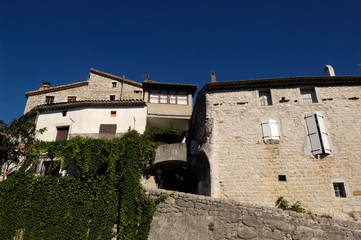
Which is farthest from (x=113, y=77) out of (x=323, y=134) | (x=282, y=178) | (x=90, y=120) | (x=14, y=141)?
(x=323, y=134)

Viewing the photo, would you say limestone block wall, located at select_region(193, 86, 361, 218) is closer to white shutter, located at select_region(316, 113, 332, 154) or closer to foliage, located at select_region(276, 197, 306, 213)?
foliage, located at select_region(276, 197, 306, 213)

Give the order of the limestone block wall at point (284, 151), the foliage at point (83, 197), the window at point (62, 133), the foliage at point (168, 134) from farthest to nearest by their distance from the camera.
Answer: the foliage at point (168, 134)
the window at point (62, 133)
the limestone block wall at point (284, 151)
the foliage at point (83, 197)

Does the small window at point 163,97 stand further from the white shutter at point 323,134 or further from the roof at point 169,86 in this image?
Result: the white shutter at point 323,134

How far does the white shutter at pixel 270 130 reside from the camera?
12484mm

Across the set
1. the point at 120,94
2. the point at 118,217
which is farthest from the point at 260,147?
the point at 120,94

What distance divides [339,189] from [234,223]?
5.94 metres

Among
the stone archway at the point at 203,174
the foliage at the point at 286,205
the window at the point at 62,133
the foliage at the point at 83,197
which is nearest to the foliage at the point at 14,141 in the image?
the window at the point at 62,133

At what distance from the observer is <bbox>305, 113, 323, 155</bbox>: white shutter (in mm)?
11926

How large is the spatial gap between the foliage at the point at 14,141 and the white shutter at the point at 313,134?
15.6 metres

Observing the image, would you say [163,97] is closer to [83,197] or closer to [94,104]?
[94,104]

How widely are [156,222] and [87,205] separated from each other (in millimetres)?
3344

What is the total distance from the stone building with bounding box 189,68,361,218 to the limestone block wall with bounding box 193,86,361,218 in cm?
4

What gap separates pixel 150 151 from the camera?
13.9 metres

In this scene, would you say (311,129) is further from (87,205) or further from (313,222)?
(87,205)
